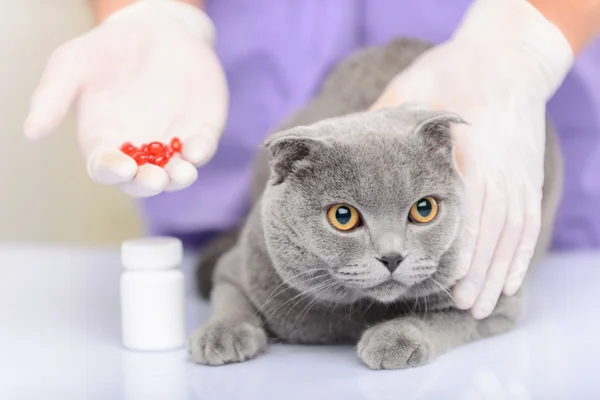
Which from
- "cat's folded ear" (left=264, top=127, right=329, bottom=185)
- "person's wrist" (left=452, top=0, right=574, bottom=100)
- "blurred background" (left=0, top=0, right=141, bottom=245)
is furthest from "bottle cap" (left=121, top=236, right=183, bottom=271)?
"blurred background" (left=0, top=0, right=141, bottom=245)

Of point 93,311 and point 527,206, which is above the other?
point 527,206

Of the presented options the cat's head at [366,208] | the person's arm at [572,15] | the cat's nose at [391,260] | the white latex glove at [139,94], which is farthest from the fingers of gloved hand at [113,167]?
the person's arm at [572,15]

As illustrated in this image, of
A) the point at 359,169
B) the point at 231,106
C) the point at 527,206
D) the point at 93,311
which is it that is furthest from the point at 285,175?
the point at 231,106

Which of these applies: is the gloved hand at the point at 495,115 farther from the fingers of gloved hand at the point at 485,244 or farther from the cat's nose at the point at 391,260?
the cat's nose at the point at 391,260

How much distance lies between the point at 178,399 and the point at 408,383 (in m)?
0.31

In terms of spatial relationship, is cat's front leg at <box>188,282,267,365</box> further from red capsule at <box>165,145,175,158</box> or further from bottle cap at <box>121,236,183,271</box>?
red capsule at <box>165,145,175,158</box>

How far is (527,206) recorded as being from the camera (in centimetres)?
136

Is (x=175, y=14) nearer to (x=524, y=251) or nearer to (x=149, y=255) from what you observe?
(x=149, y=255)

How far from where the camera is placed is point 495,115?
1419mm

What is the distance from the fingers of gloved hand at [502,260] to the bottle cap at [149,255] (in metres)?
0.50

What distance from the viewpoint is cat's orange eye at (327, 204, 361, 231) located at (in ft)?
3.74

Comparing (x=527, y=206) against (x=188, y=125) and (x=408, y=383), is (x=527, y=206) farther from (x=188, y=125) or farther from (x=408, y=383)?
(x=188, y=125)

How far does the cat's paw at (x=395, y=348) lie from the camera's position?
3.76ft

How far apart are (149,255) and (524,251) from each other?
0.63m
